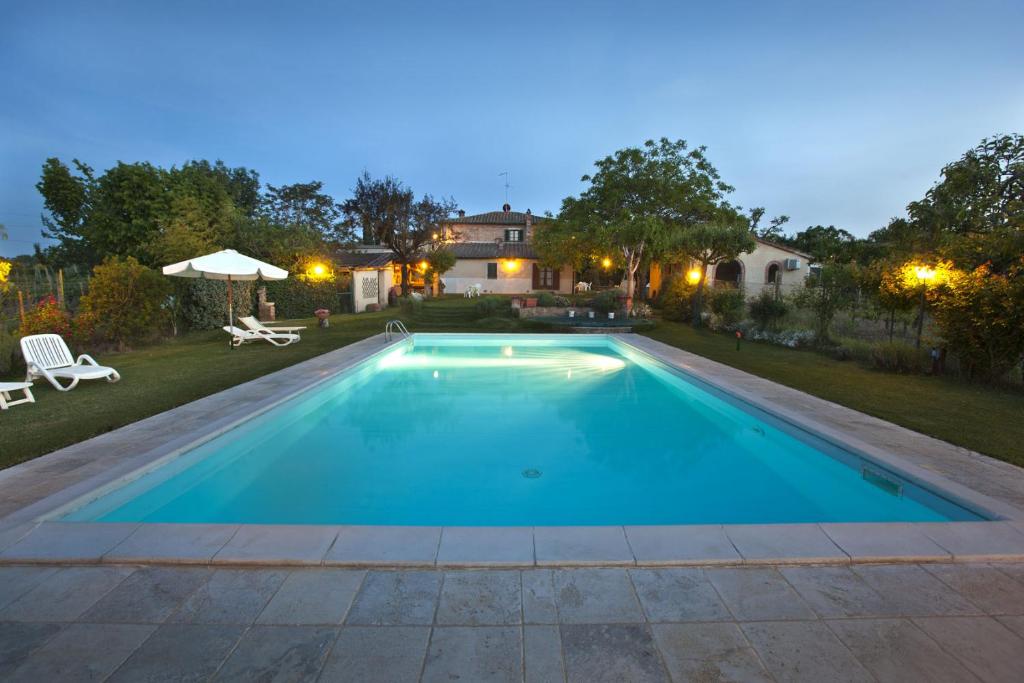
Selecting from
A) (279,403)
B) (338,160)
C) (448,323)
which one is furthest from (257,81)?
(338,160)

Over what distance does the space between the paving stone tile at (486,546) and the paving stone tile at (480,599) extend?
0.25 feet

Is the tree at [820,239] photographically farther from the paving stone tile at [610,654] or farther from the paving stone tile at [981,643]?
the paving stone tile at [610,654]

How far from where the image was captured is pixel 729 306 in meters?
15.2

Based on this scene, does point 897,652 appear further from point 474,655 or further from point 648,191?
point 648,191

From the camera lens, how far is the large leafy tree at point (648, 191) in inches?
756

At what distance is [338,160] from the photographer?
182 feet

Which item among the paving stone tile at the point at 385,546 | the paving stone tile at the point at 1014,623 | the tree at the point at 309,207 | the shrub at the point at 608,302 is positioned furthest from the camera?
the tree at the point at 309,207

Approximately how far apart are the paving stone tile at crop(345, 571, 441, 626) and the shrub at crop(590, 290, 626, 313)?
51.3 ft

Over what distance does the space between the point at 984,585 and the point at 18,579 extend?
5.11 meters

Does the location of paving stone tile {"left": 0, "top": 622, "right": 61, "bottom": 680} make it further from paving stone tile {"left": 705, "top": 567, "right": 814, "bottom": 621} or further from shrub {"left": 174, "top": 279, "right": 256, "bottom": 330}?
shrub {"left": 174, "top": 279, "right": 256, "bottom": 330}

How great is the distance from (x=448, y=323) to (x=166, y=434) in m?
12.5

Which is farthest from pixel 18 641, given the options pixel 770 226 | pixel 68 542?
pixel 770 226

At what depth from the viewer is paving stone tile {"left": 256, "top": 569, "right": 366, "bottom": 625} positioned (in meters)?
2.20

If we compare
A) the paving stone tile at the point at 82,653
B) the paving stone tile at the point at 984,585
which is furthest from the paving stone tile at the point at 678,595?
the paving stone tile at the point at 82,653
